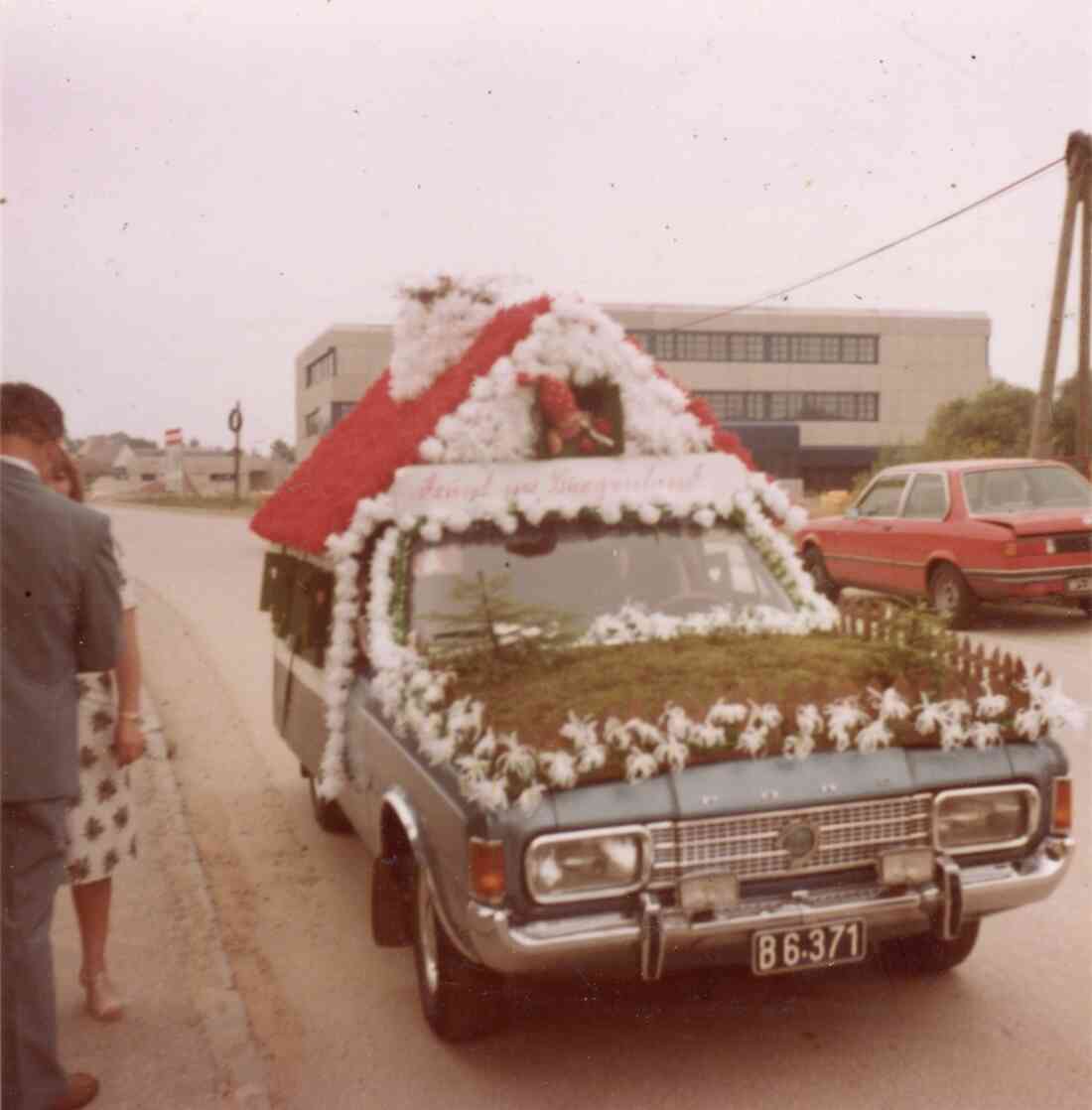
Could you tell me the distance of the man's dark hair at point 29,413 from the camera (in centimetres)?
370

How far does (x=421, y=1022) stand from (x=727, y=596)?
191cm

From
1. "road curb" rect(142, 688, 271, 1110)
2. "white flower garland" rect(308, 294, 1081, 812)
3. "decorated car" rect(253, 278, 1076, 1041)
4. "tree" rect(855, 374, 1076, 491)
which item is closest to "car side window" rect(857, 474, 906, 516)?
"decorated car" rect(253, 278, 1076, 1041)

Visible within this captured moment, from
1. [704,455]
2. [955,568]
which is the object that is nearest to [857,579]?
[955,568]

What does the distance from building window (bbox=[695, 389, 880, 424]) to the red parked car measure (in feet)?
198

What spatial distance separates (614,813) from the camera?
3586 millimetres

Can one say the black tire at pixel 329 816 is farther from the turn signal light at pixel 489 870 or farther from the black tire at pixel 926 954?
the turn signal light at pixel 489 870

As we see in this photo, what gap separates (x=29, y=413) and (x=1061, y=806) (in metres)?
3.23

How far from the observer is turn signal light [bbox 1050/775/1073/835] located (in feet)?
13.3

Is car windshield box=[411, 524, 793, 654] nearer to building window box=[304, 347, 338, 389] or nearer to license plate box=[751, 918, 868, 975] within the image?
license plate box=[751, 918, 868, 975]

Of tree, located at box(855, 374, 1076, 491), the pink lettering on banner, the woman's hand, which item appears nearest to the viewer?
the woman's hand

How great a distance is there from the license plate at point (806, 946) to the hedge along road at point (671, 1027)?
1.28 ft

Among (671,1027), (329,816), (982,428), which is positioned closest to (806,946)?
(671,1027)

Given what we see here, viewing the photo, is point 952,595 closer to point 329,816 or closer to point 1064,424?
point 329,816

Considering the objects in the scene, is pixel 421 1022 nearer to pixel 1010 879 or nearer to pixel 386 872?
pixel 386 872
